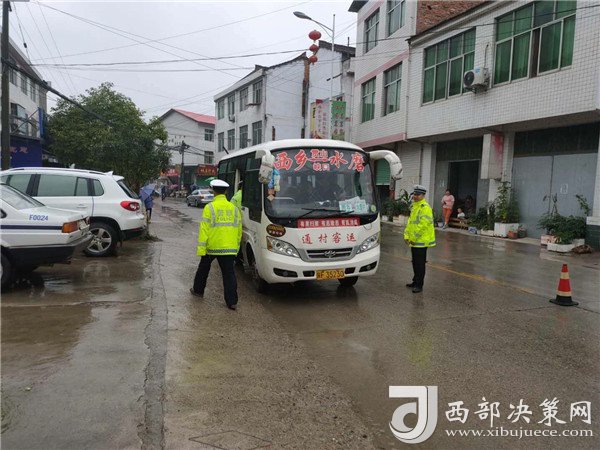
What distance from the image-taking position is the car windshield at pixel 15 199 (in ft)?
22.3

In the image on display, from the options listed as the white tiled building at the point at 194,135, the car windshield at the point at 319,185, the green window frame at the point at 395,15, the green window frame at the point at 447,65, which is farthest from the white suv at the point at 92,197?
the white tiled building at the point at 194,135

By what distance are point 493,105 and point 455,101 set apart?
2.10 metres

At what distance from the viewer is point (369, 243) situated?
724cm

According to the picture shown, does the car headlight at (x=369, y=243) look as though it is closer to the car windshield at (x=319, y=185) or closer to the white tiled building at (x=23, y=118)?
the car windshield at (x=319, y=185)

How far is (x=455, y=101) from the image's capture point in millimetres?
17484

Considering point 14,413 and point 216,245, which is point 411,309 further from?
point 14,413

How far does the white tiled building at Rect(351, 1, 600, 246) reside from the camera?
506 inches

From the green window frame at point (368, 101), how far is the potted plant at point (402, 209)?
210 inches

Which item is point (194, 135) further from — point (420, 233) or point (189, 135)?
point (420, 233)

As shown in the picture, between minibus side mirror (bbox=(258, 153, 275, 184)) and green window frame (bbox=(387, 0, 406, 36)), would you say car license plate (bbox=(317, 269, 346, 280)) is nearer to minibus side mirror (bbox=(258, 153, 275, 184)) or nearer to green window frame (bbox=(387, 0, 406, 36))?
minibus side mirror (bbox=(258, 153, 275, 184))

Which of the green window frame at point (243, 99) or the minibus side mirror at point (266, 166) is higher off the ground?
the green window frame at point (243, 99)

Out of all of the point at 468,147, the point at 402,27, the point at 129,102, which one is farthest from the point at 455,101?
the point at 129,102

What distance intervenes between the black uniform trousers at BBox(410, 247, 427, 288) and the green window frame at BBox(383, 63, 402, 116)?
15273 mm

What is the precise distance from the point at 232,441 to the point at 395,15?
22315 mm
